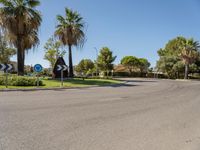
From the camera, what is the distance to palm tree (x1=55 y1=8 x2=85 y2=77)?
42719mm

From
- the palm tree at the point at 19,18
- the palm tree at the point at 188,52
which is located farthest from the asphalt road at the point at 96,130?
the palm tree at the point at 188,52

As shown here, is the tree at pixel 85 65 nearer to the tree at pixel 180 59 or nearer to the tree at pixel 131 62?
the tree at pixel 131 62

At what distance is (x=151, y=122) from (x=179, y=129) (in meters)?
1.00

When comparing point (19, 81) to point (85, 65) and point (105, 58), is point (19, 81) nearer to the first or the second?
point (105, 58)

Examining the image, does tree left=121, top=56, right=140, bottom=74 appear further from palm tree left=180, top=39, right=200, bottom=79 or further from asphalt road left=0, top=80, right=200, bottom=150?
asphalt road left=0, top=80, right=200, bottom=150

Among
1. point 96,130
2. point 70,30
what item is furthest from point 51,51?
point 96,130

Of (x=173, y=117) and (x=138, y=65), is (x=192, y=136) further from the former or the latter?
(x=138, y=65)

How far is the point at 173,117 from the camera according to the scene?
936 centimetres

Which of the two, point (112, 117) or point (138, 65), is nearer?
point (112, 117)

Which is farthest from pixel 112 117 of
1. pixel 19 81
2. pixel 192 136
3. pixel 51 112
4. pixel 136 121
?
pixel 19 81

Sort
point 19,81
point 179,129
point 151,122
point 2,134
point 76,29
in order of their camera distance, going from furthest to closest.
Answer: point 76,29 < point 19,81 < point 151,122 < point 179,129 < point 2,134

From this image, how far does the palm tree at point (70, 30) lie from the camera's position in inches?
1682

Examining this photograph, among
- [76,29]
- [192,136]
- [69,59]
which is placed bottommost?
[192,136]

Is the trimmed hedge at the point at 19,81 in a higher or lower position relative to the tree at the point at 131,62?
lower
